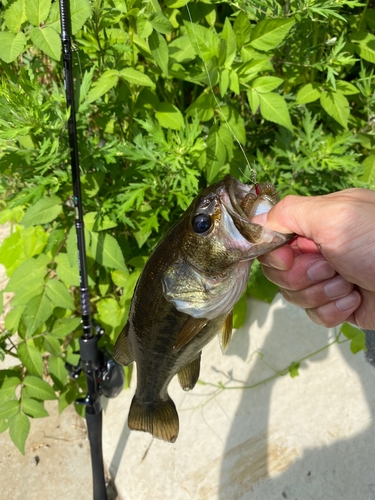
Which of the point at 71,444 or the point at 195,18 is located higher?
the point at 195,18

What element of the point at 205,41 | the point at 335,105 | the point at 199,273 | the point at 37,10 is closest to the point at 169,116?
the point at 205,41

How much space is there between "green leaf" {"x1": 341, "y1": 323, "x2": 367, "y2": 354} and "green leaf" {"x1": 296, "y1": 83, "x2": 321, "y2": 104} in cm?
166

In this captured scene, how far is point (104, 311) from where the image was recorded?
270 cm

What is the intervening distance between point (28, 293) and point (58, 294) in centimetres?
18

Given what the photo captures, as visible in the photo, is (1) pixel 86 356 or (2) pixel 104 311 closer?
(1) pixel 86 356

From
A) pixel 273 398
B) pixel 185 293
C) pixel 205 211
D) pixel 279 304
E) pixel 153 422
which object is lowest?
pixel 273 398

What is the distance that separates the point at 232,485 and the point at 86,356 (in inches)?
57.2

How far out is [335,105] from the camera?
2.31m

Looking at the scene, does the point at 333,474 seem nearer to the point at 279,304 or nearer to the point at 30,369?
the point at 279,304

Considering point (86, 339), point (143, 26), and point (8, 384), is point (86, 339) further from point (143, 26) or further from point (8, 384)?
point (143, 26)

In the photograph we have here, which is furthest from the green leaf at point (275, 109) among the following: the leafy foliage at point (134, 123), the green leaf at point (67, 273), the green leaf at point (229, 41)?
the green leaf at point (67, 273)

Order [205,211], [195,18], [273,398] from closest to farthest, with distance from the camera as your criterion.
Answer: [205,211], [195,18], [273,398]

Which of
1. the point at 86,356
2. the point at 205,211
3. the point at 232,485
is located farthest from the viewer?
the point at 232,485

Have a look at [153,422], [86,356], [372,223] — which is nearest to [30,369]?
[86,356]
